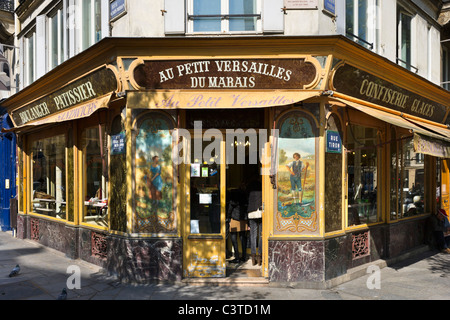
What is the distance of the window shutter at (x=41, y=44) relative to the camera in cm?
1065

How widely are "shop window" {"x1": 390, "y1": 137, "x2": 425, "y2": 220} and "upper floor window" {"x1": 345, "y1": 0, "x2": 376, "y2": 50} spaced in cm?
237

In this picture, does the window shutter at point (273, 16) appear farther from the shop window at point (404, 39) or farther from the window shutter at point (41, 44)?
the window shutter at point (41, 44)

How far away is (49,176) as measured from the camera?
1068cm

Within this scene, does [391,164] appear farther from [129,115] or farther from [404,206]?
[129,115]

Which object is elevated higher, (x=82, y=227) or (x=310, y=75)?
(x=310, y=75)

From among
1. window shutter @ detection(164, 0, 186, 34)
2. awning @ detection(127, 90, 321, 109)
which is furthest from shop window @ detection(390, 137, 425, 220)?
window shutter @ detection(164, 0, 186, 34)

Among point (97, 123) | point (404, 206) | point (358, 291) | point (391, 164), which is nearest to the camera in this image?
point (358, 291)

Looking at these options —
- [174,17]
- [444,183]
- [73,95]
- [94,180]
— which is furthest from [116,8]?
[444,183]

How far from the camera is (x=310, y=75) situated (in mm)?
6602

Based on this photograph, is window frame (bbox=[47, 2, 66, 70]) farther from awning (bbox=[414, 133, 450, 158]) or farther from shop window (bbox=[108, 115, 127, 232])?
awning (bbox=[414, 133, 450, 158])

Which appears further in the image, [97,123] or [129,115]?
[97,123]

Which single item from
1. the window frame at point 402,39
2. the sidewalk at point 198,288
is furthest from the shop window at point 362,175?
the window frame at point 402,39

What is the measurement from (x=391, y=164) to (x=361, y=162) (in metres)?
1.16
